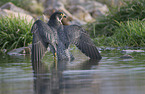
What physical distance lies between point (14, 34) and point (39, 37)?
4.10 metres

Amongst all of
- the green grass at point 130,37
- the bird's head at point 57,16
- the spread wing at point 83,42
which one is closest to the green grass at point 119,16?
the green grass at point 130,37

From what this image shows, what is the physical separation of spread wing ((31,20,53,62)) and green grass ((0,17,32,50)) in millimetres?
3543

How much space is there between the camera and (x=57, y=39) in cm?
→ 616

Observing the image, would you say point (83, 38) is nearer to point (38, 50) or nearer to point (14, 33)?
point (38, 50)

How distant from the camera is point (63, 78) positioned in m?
3.81

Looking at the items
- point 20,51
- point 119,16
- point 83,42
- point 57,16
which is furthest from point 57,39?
point 119,16

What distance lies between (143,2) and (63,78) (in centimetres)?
914

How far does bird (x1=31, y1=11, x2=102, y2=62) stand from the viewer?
580 centimetres

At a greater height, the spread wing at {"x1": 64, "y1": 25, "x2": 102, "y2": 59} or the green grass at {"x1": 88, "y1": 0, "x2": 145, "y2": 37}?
the green grass at {"x1": 88, "y1": 0, "x2": 145, "y2": 37}

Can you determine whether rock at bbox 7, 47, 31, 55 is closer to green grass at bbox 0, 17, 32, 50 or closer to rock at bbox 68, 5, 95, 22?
green grass at bbox 0, 17, 32, 50

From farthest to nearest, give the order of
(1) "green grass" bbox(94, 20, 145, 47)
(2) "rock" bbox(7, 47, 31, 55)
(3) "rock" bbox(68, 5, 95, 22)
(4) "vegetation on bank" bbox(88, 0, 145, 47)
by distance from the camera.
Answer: (3) "rock" bbox(68, 5, 95, 22)
(4) "vegetation on bank" bbox(88, 0, 145, 47)
(1) "green grass" bbox(94, 20, 145, 47)
(2) "rock" bbox(7, 47, 31, 55)

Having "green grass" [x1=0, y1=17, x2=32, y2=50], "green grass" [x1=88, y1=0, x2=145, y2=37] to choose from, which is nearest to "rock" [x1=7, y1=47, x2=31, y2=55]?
"green grass" [x1=0, y1=17, x2=32, y2=50]

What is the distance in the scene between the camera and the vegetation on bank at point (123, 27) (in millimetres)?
9773

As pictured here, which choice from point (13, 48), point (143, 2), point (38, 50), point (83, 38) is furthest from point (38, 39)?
point (143, 2)
